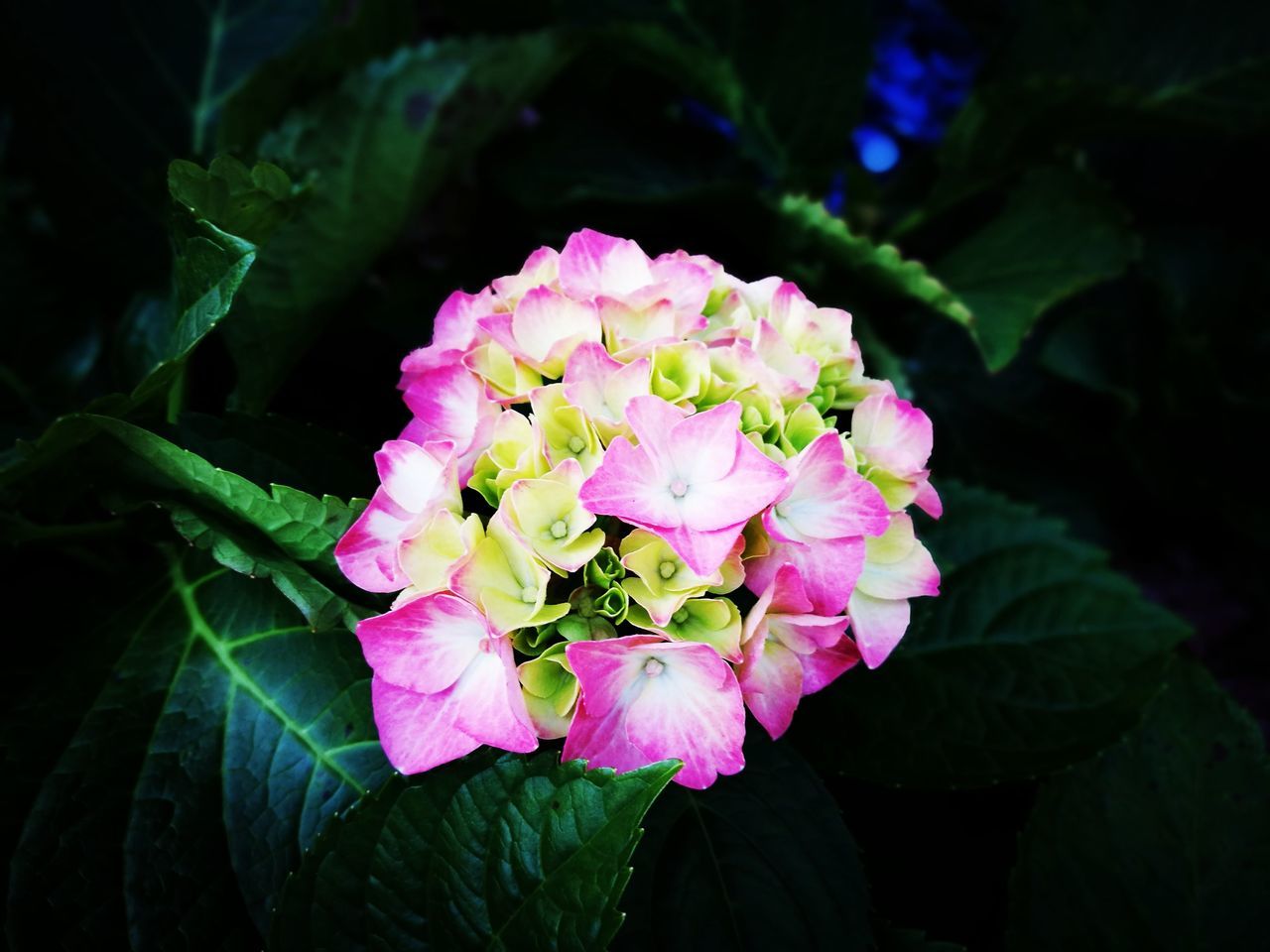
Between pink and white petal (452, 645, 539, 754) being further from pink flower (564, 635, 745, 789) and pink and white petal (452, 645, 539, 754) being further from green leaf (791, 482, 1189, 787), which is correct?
green leaf (791, 482, 1189, 787)

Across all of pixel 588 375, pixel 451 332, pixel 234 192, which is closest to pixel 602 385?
pixel 588 375

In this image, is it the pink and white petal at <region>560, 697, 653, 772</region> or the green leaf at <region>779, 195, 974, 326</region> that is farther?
the green leaf at <region>779, 195, 974, 326</region>

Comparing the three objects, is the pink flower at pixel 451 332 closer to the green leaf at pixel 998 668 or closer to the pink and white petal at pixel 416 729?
the pink and white petal at pixel 416 729

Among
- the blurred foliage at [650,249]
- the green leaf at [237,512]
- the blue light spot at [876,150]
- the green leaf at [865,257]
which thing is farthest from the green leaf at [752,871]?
the blue light spot at [876,150]

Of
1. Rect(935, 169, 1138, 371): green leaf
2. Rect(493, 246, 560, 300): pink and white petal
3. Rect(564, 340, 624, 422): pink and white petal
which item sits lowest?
Rect(935, 169, 1138, 371): green leaf

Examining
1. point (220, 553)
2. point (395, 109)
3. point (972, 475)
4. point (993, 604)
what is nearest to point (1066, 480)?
point (972, 475)

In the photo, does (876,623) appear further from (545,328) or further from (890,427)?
(545,328)

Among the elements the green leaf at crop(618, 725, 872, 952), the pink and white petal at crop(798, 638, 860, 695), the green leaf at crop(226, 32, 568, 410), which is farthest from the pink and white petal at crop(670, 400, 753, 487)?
the green leaf at crop(226, 32, 568, 410)

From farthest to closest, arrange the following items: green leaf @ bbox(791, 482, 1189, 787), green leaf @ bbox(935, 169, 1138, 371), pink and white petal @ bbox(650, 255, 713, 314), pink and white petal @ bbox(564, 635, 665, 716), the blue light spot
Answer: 1. the blue light spot
2. green leaf @ bbox(935, 169, 1138, 371)
3. green leaf @ bbox(791, 482, 1189, 787)
4. pink and white petal @ bbox(650, 255, 713, 314)
5. pink and white petal @ bbox(564, 635, 665, 716)
